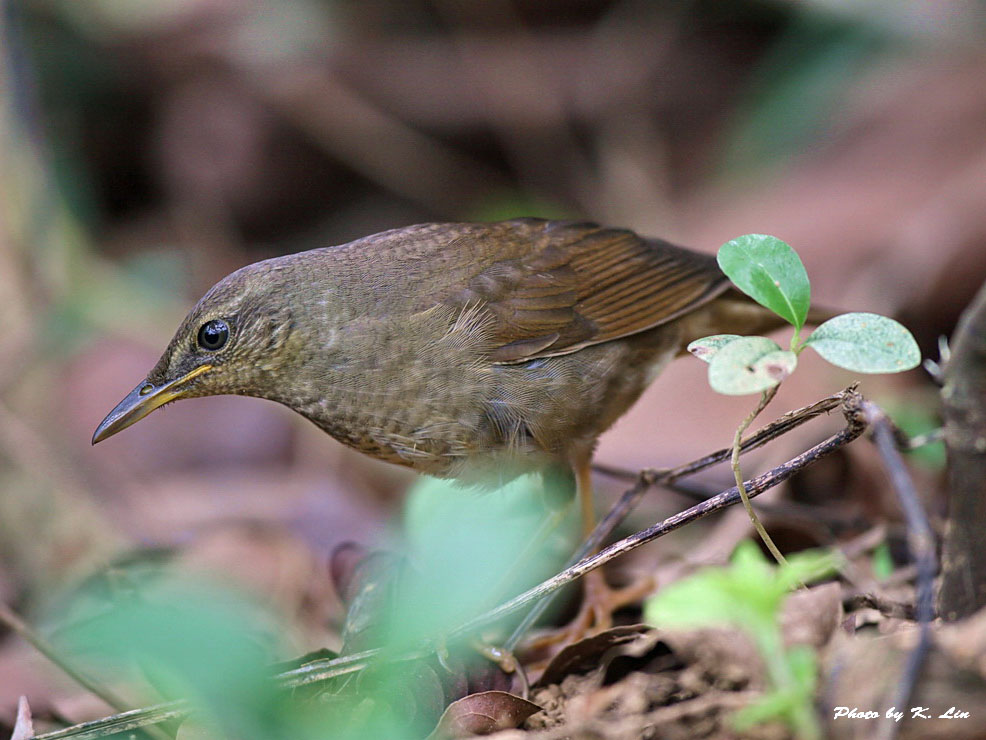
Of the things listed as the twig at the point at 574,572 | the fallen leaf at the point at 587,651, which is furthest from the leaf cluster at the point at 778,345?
the fallen leaf at the point at 587,651

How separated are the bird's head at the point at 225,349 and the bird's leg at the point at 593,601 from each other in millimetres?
1194

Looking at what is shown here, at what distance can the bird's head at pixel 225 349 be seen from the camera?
135 inches

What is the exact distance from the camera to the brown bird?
342 centimetres

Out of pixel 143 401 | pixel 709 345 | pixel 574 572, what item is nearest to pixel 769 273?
pixel 709 345

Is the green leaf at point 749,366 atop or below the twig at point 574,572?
atop

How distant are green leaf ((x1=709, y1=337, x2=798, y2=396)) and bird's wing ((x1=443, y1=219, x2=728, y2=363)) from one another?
154cm

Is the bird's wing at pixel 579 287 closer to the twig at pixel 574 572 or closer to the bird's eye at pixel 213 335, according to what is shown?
the bird's eye at pixel 213 335

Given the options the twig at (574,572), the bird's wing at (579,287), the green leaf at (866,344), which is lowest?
the twig at (574,572)

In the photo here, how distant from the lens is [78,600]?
3.79 m

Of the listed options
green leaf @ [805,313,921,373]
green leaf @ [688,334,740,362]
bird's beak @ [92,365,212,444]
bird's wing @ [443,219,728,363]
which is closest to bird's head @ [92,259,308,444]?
bird's beak @ [92,365,212,444]

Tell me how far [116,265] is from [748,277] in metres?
6.46

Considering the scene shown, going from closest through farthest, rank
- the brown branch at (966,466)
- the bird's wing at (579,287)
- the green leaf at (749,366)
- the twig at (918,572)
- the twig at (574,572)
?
the twig at (918,572)
the green leaf at (749,366)
the twig at (574,572)
the brown branch at (966,466)
the bird's wing at (579,287)

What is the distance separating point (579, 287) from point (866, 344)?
1912mm

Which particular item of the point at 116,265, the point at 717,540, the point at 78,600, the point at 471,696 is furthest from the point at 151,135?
the point at 471,696
